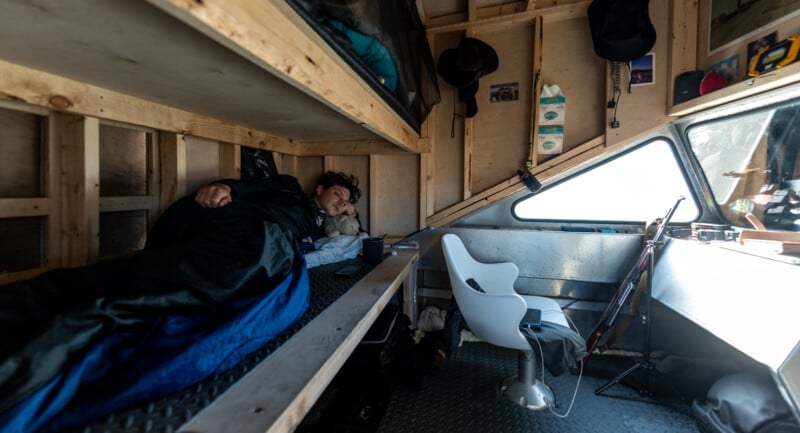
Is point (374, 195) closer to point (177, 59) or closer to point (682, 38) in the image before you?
point (177, 59)

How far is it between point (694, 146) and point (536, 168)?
0.98 meters

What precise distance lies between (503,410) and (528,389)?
20 cm

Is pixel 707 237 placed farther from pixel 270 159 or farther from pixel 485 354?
pixel 270 159

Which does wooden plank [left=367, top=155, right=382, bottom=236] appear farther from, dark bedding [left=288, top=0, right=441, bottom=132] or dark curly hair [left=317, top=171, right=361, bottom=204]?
dark bedding [left=288, top=0, right=441, bottom=132]

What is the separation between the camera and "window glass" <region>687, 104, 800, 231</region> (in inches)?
63.2

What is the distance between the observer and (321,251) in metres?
1.78

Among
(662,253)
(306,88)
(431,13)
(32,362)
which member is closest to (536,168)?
(662,253)

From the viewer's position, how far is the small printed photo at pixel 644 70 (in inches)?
81.9

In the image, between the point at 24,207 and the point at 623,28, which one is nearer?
the point at 24,207

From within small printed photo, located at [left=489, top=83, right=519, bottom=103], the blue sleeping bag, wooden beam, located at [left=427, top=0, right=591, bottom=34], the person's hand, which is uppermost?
wooden beam, located at [left=427, top=0, right=591, bottom=34]

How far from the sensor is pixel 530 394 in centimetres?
175

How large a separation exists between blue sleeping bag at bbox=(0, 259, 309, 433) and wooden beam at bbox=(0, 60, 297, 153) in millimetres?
880

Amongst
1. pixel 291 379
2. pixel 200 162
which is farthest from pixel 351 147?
pixel 291 379

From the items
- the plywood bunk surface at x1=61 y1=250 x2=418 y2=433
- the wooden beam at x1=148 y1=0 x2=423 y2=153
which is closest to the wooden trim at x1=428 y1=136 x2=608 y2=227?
the wooden beam at x1=148 y1=0 x2=423 y2=153
